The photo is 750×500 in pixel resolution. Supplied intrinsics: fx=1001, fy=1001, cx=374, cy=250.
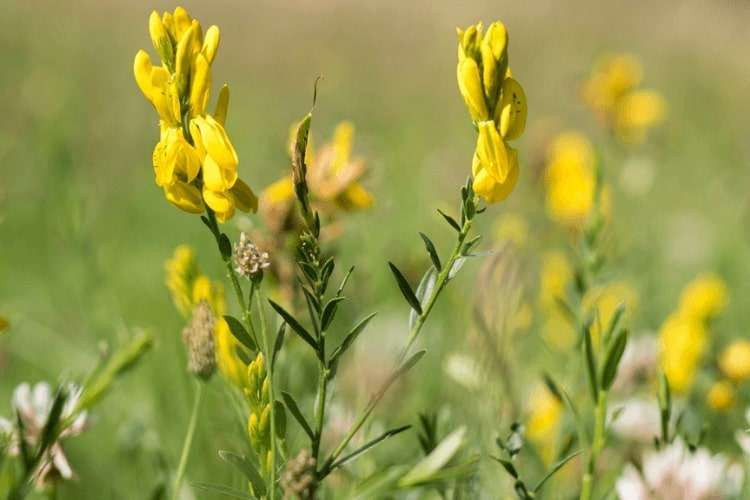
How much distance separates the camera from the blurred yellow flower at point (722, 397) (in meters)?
1.25

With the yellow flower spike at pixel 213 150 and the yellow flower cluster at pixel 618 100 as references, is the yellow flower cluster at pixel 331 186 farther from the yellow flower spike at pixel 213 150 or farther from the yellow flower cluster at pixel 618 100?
the yellow flower cluster at pixel 618 100

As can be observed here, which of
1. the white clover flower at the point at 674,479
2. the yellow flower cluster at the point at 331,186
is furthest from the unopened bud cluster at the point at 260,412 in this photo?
the yellow flower cluster at the point at 331,186

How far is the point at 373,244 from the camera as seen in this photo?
2451 millimetres

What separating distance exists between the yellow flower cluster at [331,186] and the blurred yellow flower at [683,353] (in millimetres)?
426

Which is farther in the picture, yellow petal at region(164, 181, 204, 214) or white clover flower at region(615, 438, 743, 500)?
white clover flower at region(615, 438, 743, 500)

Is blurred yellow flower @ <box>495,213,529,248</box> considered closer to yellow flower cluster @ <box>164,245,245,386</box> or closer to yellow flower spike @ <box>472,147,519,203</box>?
yellow flower cluster @ <box>164,245,245,386</box>

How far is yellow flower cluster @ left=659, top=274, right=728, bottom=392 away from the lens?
127 cm

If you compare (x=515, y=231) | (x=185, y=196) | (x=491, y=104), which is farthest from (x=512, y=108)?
(x=515, y=231)

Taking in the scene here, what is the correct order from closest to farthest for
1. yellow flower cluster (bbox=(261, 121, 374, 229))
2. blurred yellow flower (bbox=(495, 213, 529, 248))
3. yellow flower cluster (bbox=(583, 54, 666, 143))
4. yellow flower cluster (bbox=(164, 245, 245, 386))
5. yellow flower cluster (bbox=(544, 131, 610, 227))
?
1. yellow flower cluster (bbox=(164, 245, 245, 386))
2. yellow flower cluster (bbox=(261, 121, 374, 229))
3. blurred yellow flower (bbox=(495, 213, 529, 248))
4. yellow flower cluster (bbox=(583, 54, 666, 143))
5. yellow flower cluster (bbox=(544, 131, 610, 227))

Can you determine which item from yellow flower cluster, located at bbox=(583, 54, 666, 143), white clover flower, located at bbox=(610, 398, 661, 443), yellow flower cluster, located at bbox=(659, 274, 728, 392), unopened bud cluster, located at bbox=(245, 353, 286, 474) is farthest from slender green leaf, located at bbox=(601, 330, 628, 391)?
yellow flower cluster, located at bbox=(583, 54, 666, 143)

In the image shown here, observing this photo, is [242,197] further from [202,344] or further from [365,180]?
[365,180]

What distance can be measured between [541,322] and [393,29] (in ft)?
22.8

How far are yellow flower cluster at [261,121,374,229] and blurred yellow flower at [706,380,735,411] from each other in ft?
1.65

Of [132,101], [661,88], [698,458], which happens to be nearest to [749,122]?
[661,88]
